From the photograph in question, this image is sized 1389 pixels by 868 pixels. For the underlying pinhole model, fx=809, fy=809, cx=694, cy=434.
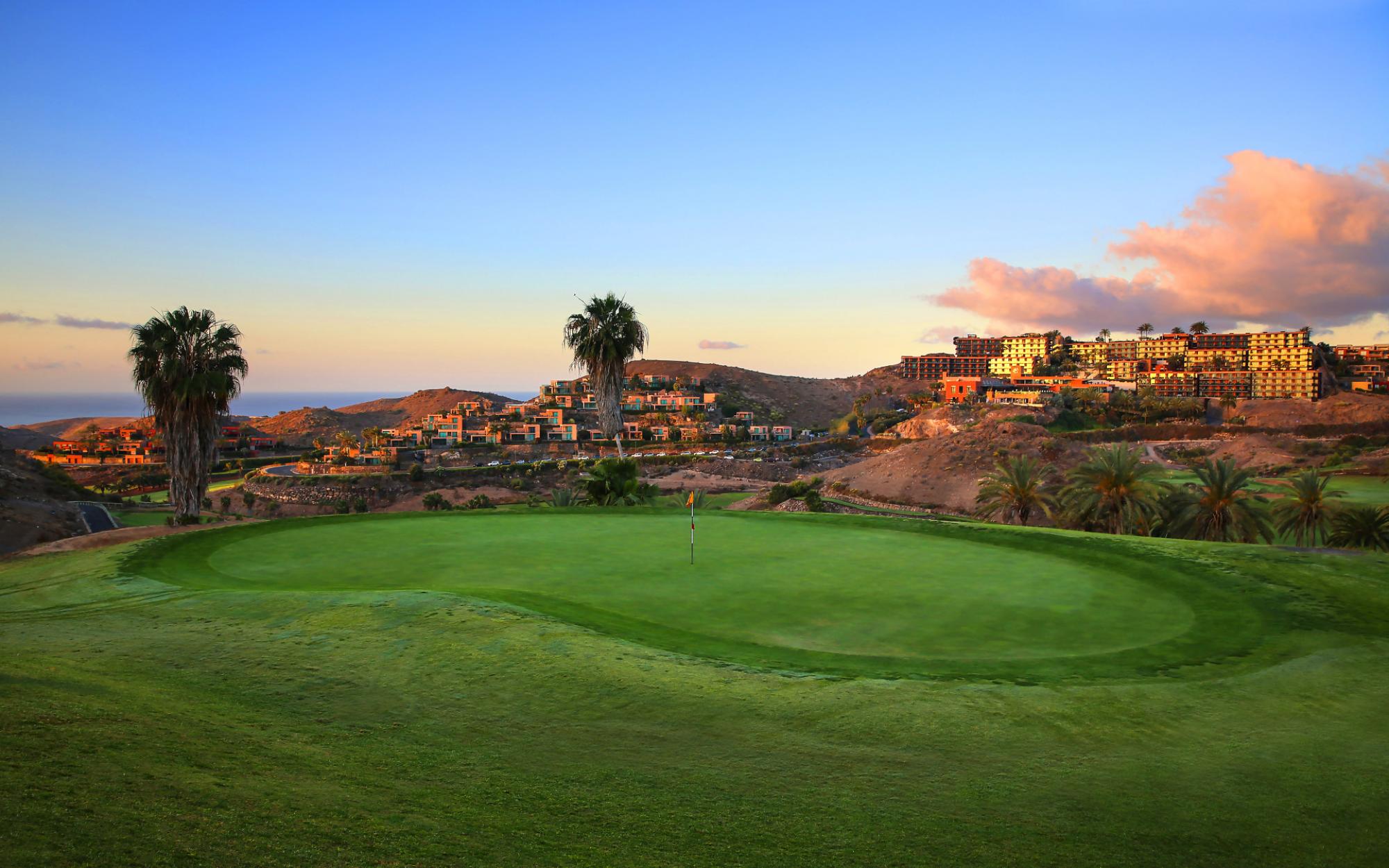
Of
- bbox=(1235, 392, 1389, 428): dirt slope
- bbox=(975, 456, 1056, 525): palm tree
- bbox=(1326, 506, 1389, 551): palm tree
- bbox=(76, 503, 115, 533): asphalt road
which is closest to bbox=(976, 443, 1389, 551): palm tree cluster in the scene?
bbox=(1326, 506, 1389, 551): palm tree

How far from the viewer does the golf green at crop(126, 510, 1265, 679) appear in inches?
366

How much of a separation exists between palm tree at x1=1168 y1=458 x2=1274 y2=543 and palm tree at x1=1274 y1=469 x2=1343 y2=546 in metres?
1.48

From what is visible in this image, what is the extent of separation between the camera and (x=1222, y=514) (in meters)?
25.1

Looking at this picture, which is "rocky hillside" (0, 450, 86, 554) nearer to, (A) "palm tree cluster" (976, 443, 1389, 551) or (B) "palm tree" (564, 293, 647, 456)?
(B) "palm tree" (564, 293, 647, 456)

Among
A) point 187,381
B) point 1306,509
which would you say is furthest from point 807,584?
point 187,381

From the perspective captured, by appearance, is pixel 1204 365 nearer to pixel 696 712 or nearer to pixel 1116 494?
pixel 1116 494

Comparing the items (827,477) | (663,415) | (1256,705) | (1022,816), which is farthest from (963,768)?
(663,415)

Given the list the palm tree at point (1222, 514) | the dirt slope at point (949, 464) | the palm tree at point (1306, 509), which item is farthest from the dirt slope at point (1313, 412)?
the palm tree at point (1222, 514)

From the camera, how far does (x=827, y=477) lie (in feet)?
257

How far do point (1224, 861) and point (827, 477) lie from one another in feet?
244

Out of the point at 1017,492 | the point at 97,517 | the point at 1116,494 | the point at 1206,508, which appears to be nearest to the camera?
the point at 1206,508

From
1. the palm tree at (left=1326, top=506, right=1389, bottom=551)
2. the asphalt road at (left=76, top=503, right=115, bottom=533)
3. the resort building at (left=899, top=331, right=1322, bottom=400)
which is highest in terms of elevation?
the resort building at (left=899, top=331, right=1322, bottom=400)

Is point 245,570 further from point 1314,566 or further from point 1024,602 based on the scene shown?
point 1314,566

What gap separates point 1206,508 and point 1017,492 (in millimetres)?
6450
